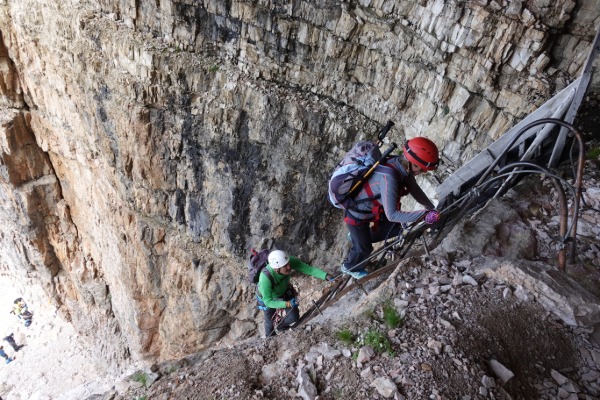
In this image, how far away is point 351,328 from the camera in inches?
178

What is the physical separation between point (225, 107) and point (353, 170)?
7196mm

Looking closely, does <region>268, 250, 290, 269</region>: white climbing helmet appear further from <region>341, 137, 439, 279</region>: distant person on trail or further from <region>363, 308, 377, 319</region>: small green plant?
<region>363, 308, 377, 319</region>: small green plant

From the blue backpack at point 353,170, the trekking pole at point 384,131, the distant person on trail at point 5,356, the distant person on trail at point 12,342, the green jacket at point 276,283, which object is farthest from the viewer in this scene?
the distant person on trail at point 12,342

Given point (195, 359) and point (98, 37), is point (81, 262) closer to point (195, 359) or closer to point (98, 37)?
point (98, 37)

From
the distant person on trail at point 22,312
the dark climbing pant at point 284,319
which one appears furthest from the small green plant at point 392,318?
the distant person on trail at point 22,312

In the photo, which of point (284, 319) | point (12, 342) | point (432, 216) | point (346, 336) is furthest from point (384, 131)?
point (12, 342)

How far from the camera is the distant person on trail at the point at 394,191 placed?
5172mm

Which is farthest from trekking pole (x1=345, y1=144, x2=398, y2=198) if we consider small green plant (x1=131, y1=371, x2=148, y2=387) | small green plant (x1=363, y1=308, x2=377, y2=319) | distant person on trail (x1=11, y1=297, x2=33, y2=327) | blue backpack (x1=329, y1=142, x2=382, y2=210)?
distant person on trail (x1=11, y1=297, x2=33, y2=327)

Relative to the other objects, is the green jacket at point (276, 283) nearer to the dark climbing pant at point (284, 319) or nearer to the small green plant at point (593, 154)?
the dark climbing pant at point (284, 319)

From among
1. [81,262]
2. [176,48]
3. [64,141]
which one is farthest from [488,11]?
[81,262]

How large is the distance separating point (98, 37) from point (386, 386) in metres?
13.5

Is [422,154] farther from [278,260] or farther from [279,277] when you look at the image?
[279,277]

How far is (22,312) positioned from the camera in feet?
78.7

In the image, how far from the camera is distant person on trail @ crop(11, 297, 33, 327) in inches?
938
